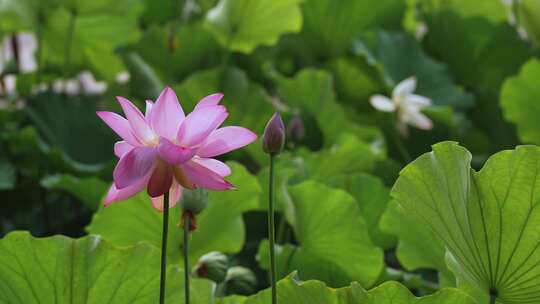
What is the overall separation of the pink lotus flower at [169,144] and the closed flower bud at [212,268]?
20 cm

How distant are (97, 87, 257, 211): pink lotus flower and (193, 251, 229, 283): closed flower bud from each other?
20 centimetres

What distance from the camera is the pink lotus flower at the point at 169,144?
490 millimetres

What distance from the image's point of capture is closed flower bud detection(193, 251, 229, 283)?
70 cm

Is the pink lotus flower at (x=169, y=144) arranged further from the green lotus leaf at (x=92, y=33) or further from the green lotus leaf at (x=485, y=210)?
the green lotus leaf at (x=92, y=33)

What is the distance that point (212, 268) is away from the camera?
703mm

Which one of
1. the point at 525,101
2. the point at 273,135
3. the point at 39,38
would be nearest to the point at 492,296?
the point at 273,135

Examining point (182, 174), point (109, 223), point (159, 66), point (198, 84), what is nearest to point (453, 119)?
point (198, 84)

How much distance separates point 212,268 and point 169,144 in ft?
0.76

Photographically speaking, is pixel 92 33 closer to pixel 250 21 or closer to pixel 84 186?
pixel 250 21

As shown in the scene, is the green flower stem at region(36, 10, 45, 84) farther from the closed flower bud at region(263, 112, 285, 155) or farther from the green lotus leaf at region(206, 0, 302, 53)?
the closed flower bud at region(263, 112, 285, 155)

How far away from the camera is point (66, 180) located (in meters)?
1.07

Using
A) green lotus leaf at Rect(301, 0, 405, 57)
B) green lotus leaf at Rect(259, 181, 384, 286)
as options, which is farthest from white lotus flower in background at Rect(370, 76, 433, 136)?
green lotus leaf at Rect(259, 181, 384, 286)

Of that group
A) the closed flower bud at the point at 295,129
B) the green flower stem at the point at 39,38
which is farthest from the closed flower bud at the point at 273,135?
the green flower stem at the point at 39,38

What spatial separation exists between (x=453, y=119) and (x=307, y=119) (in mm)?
187
